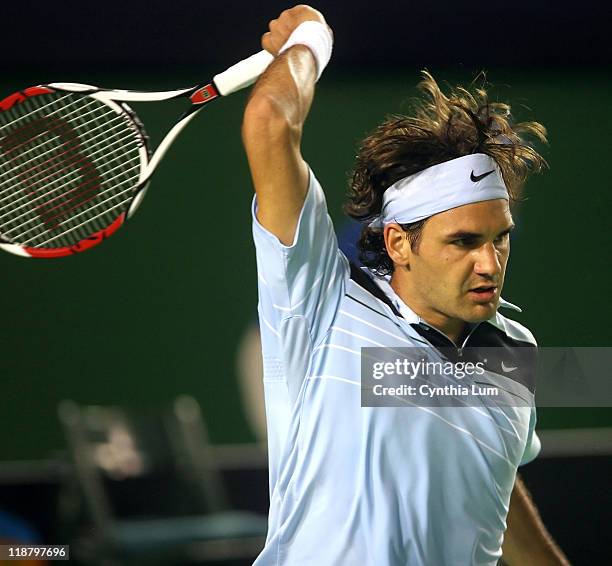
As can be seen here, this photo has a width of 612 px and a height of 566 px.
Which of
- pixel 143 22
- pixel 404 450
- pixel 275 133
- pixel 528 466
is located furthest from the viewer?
pixel 528 466

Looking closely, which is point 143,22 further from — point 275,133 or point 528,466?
point 528,466

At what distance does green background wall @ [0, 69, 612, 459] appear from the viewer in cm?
318

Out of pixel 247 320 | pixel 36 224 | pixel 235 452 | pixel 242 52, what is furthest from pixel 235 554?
pixel 242 52

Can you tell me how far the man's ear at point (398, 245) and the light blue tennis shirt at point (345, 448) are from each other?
139mm

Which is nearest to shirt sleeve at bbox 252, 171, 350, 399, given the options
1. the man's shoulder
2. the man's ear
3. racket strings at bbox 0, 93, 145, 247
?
the man's ear

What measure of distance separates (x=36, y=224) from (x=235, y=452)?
92cm

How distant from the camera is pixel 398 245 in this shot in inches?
94.8

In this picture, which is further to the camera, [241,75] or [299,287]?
[241,75]

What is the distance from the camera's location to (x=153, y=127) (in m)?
3.21

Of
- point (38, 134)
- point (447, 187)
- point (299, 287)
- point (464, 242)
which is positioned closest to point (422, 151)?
point (447, 187)

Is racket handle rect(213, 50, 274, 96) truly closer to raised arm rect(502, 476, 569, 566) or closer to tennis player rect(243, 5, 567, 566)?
tennis player rect(243, 5, 567, 566)

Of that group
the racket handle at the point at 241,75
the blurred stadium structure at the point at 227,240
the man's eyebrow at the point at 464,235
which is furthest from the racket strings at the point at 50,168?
the man's eyebrow at the point at 464,235

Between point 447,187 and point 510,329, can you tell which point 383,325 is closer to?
point 447,187

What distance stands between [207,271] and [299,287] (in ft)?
3.86
